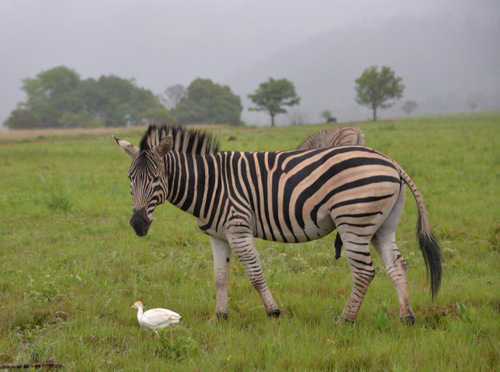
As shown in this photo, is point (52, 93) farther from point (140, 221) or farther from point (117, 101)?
point (140, 221)

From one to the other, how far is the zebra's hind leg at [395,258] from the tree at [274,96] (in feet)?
237

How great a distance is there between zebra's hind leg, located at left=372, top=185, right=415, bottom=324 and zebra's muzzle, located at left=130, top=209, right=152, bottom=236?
2611 mm

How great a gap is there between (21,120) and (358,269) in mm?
96865

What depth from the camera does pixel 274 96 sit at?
75500 mm

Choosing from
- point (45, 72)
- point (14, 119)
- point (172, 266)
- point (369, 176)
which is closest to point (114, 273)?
point (172, 266)

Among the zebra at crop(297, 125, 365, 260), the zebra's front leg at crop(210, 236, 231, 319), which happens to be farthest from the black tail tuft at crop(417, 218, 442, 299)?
the zebra at crop(297, 125, 365, 260)

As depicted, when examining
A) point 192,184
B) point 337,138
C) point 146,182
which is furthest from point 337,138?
point 146,182

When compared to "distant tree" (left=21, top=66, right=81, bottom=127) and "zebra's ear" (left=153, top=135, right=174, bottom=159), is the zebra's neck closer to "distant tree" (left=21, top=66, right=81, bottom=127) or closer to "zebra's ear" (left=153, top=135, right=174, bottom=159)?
"zebra's ear" (left=153, top=135, right=174, bottom=159)

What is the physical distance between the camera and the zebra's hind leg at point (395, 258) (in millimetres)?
4117

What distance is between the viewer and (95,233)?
8.57 m

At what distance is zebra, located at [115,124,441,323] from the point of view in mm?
3953

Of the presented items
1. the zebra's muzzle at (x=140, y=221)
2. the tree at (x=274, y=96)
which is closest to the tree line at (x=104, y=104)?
the tree at (x=274, y=96)

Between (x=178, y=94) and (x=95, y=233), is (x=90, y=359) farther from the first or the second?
(x=178, y=94)

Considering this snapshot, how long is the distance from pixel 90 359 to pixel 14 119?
95678 millimetres
